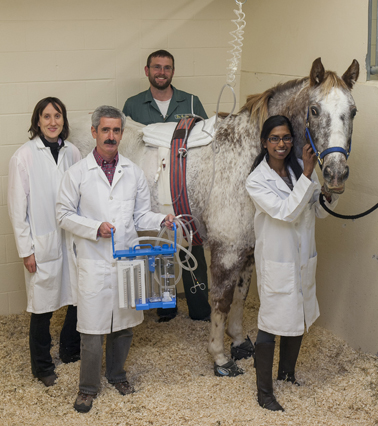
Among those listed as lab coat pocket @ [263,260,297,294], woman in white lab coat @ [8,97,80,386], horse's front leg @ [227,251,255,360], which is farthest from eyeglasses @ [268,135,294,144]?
woman in white lab coat @ [8,97,80,386]

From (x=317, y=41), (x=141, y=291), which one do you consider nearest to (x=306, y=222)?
(x=141, y=291)

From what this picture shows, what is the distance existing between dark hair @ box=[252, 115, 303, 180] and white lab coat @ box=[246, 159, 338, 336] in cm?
7

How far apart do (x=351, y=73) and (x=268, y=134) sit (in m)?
0.51

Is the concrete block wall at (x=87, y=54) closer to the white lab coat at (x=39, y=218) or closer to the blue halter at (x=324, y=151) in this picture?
the white lab coat at (x=39, y=218)

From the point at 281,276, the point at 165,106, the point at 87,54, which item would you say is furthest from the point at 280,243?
the point at 87,54

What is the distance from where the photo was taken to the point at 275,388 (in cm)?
272

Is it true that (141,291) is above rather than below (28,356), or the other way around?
above

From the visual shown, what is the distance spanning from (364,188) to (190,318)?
5.54 ft

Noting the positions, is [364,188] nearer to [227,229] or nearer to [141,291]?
[227,229]

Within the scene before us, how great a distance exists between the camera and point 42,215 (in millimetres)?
2729

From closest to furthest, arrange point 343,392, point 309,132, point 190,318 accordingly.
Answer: point 309,132 → point 343,392 → point 190,318

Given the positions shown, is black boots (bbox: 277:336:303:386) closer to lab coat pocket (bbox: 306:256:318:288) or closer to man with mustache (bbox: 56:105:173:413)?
lab coat pocket (bbox: 306:256:318:288)

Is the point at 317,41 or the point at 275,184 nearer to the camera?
the point at 275,184

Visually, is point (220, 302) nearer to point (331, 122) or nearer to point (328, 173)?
point (328, 173)
